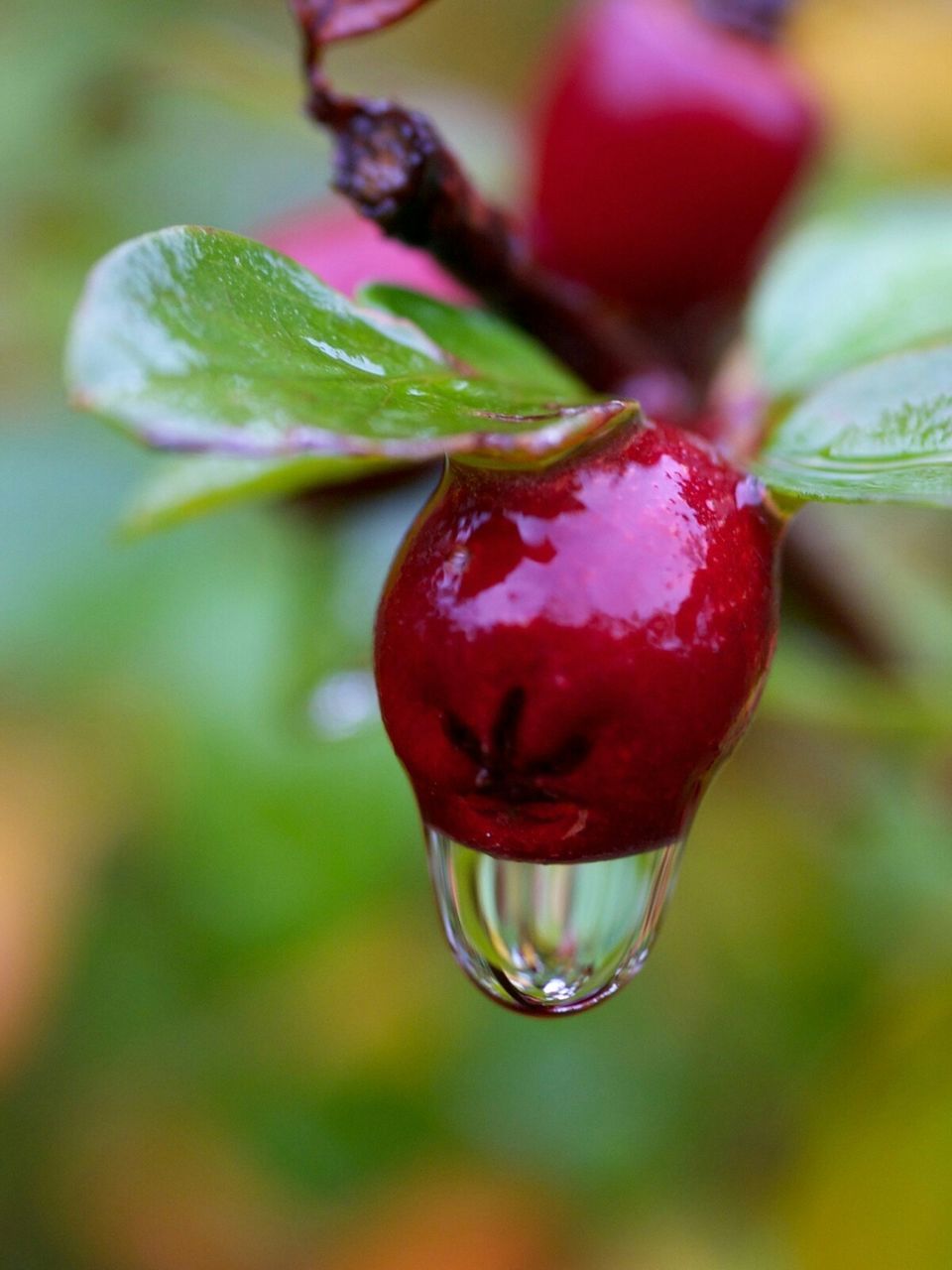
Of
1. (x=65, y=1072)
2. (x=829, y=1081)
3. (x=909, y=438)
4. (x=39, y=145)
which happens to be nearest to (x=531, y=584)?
(x=909, y=438)

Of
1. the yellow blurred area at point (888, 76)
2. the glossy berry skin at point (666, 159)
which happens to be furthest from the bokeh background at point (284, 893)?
the glossy berry skin at point (666, 159)

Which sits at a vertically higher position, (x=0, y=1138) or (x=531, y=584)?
(x=531, y=584)

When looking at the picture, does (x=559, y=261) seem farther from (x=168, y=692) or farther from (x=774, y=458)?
(x=168, y=692)

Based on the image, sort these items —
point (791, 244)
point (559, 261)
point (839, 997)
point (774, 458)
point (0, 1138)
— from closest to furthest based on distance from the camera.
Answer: point (774, 458), point (791, 244), point (559, 261), point (839, 997), point (0, 1138)

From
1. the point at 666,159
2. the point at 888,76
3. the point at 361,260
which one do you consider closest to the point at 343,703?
the point at 361,260

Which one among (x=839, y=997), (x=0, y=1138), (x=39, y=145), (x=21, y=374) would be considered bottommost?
(x=0, y=1138)

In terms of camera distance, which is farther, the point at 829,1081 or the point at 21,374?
the point at 21,374
